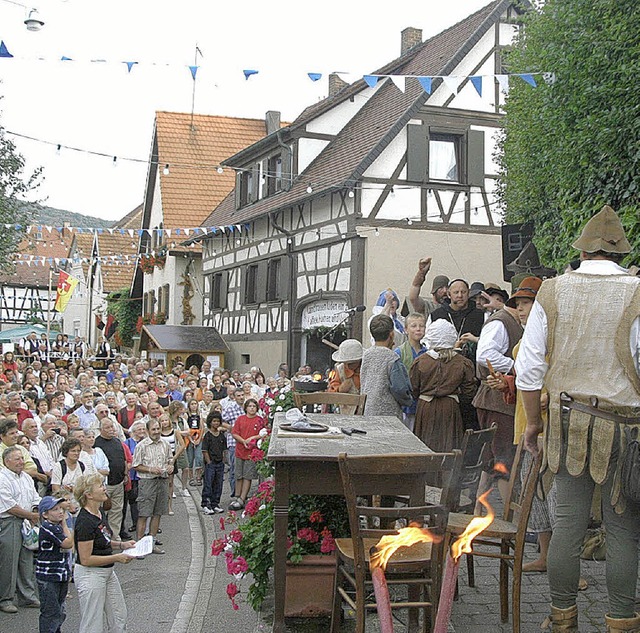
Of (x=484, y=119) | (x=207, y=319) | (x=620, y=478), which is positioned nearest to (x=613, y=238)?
(x=620, y=478)

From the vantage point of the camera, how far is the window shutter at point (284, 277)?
23.2 m

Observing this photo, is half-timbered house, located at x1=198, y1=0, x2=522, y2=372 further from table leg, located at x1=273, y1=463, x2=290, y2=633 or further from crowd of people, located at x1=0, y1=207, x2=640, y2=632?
table leg, located at x1=273, y1=463, x2=290, y2=633

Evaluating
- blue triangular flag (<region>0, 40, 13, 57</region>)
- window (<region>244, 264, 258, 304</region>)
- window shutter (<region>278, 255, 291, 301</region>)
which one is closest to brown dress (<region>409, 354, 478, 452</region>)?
blue triangular flag (<region>0, 40, 13, 57</region>)

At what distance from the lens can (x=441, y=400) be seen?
742 cm

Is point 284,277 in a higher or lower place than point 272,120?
lower

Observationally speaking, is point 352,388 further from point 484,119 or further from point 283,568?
point 484,119

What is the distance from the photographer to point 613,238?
4.50 m

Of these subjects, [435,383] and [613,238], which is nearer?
[613,238]

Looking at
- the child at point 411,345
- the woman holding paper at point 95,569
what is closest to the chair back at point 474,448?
the child at point 411,345

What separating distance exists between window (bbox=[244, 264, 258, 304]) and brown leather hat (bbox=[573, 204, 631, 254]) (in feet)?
72.0

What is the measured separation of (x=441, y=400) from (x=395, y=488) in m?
2.84

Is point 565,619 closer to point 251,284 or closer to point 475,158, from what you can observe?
point 475,158

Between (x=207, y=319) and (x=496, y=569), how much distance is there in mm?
25921

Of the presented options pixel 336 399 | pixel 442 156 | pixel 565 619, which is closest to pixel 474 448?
pixel 565 619
